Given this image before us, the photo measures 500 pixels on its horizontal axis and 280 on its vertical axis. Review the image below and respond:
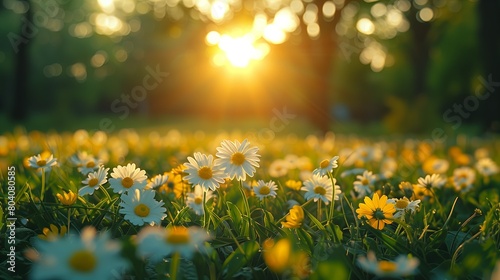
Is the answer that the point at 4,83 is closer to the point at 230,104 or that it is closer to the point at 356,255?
the point at 230,104

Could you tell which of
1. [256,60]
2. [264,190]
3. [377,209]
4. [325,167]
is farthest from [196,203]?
[256,60]

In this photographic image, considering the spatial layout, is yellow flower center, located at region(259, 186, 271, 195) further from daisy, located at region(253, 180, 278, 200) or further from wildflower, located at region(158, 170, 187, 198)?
wildflower, located at region(158, 170, 187, 198)

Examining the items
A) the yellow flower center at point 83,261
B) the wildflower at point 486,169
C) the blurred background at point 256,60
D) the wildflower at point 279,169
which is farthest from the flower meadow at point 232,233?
the blurred background at point 256,60

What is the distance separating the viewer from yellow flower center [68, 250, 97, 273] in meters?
0.73

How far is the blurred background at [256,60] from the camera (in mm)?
14938

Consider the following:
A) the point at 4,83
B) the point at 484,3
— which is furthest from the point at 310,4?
the point at 4,83

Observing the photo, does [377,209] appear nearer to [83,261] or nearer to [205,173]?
[205,173]

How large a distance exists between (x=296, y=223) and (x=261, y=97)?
134 ft

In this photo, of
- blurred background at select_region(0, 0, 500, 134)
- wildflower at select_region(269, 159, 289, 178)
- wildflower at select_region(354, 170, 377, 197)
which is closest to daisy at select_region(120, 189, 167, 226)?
wildflower at select_region(354, 170, 377, 197)

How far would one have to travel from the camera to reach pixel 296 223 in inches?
53.5

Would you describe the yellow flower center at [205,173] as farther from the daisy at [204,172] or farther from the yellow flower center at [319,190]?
the yellow flower center at [319,190]

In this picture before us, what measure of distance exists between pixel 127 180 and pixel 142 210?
0.23 meters

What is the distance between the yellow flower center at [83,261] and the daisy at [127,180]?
76 centimetres

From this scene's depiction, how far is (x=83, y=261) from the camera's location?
0.74 metres
